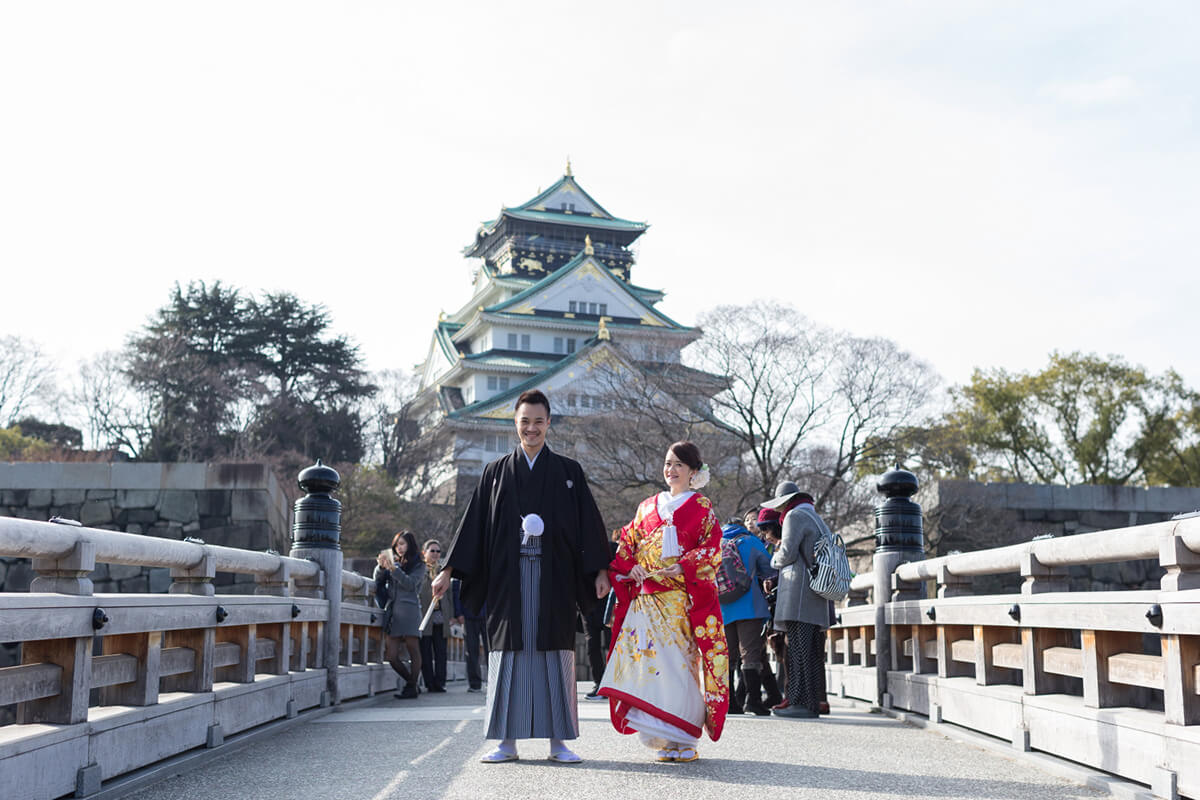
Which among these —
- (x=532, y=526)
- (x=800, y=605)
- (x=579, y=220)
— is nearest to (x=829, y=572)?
(x=800, y=605)

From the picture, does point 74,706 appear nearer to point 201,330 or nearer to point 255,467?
point 255,467

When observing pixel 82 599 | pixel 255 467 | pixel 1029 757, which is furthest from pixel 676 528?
pixel 255 467

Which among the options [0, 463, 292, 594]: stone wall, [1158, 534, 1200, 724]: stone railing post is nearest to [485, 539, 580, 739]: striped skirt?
[1158, 534, 1200, 724]: stone railing post

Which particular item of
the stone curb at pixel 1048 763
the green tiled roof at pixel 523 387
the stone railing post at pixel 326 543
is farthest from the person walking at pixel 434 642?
the green tiled roof at pixel 523 387

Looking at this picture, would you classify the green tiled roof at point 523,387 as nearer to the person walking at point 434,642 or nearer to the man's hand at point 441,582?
the person walking at point 434,642

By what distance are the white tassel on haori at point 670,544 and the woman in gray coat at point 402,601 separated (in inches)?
214

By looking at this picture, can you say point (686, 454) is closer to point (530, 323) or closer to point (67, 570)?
point (67, 570)

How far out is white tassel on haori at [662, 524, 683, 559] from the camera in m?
6.43

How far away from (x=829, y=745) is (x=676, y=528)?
1664 mm

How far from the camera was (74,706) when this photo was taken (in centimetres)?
466

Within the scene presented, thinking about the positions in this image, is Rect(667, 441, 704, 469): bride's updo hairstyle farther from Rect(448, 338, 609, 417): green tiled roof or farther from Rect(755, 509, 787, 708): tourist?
Rect(448, 338, 609, 417): green tiled roof

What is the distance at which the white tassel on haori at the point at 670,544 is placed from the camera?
6430 millimetres

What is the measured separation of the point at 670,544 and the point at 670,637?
1.61ft

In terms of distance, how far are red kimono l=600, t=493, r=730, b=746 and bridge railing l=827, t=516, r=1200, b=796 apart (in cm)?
158
